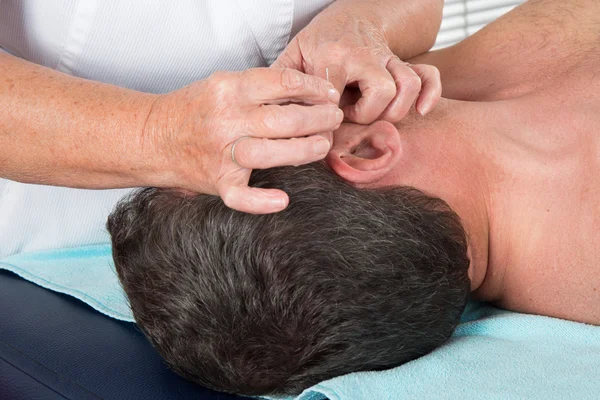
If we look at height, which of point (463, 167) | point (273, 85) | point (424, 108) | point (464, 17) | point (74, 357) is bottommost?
point (74, 357)

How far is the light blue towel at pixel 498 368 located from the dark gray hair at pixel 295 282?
0.06 metres

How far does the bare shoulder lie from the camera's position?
149 cm

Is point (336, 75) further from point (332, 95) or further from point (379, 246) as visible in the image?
point (379, 246)

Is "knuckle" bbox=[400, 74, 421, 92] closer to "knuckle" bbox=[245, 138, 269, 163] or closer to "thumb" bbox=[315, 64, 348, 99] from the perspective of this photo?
"thumb" bbox=[315, 64, 348, 99]

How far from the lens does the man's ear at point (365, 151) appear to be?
3.92ft

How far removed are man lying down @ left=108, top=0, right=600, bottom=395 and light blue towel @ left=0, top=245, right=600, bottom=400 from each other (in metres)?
0.06

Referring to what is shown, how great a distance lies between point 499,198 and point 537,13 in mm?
585

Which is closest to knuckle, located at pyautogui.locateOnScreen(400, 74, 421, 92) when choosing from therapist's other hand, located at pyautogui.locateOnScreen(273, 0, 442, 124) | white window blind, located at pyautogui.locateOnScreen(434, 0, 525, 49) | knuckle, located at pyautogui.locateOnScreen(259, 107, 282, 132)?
therapist's other hand, located at pyautogui.locateOnScreen(273, 0, 442, 124)

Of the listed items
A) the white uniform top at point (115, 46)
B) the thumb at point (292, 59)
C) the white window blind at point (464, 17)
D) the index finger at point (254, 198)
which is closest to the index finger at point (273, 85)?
the index finger at point (254, 198)

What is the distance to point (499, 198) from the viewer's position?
1.29 meters

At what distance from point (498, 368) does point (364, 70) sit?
0.55m

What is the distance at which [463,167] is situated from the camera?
4.15 ft

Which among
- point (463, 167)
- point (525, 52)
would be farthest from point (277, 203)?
point (525, 52)

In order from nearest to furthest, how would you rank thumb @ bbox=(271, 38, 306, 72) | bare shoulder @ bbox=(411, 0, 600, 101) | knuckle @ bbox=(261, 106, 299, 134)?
knuckle @ bbox=(261, 106, 299, 134), thumb @ bbox=(271, 38, 306, 72), bare shoulder @ bbox=(411, 0, 600, 101)
